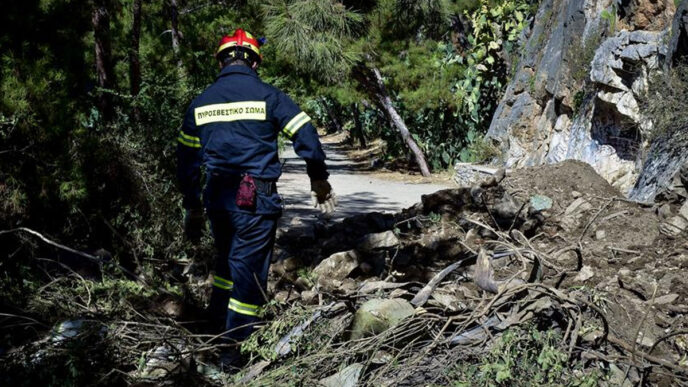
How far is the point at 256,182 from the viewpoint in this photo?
3787 mm

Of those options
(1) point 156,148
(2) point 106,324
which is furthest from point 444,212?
(2) point 106,324

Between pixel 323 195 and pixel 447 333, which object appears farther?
pixel 323 195

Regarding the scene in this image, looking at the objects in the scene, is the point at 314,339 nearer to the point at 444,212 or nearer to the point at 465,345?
the point at 465,345

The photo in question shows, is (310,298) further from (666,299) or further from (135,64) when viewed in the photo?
(135,64)

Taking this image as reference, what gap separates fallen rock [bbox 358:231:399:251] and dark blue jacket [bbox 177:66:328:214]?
2.14 meters

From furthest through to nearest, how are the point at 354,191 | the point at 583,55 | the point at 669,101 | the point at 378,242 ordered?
1. the point at 354,191
2. the point at 583,55
3. the point at 669,101
4. the point at 378,242

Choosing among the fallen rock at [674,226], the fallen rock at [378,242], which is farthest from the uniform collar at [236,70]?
the fallen rock at [674,226]

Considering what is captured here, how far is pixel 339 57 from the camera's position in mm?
12453

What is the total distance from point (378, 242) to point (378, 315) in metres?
2.84

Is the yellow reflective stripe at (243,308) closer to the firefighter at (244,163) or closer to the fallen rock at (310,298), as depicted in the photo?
the firefighter at (244,163)

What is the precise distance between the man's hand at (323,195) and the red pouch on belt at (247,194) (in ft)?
1.36

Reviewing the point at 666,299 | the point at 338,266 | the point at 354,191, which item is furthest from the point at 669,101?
the point at 354,191

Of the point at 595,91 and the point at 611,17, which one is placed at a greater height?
the point at 611,17

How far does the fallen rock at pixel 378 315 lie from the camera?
10.4 ft
